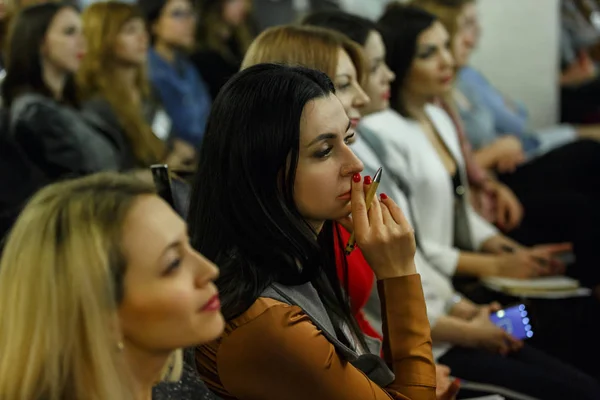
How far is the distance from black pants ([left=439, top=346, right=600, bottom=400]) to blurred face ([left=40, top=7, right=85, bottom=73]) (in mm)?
1796

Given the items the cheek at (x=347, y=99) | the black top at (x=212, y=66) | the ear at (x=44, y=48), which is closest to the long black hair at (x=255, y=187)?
the cheek at (x=347, y=99)

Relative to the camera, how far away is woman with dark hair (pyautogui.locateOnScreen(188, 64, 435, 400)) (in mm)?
1281

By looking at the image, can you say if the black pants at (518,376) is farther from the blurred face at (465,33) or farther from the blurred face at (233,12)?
the blurred face at (233,12)

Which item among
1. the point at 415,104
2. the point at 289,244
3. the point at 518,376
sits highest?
the point at 289,244

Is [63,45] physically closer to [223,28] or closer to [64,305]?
[223,28]

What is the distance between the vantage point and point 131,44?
374cm

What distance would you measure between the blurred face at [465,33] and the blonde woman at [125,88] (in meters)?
1.20

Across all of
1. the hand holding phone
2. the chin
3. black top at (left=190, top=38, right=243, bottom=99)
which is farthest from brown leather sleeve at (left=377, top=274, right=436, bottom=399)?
black top at (left=190, top=38, right=243, bottom=99)

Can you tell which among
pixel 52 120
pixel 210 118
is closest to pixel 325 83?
pixel 210 118

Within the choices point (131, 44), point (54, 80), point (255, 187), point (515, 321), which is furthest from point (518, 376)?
point (131, 44)

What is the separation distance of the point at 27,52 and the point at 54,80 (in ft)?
0.49

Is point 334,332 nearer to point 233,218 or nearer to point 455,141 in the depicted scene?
point 233,218

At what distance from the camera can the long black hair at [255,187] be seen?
1344 mm

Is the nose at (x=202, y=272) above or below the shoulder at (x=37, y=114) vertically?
above
